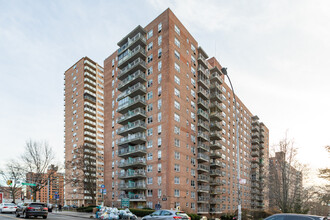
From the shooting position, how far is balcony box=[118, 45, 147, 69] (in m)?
55.1

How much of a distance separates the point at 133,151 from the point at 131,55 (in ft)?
65.1

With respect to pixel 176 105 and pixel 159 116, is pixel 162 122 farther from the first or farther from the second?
pixel 176 105

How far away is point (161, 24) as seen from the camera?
53594mm

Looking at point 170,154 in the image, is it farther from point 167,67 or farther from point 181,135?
point 167,67

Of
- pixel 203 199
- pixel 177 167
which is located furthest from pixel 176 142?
pixel 203 199

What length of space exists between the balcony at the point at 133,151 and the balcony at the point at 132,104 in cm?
795

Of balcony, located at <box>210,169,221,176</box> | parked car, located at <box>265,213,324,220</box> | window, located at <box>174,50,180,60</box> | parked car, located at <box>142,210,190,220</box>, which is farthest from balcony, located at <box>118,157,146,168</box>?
parked car, located at <box>265,213,324,220</box>

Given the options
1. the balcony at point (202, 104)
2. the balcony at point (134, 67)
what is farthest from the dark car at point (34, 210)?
the balcony at point (202, 104)

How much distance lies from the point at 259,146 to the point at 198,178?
61.6m

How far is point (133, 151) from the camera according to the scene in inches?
2013

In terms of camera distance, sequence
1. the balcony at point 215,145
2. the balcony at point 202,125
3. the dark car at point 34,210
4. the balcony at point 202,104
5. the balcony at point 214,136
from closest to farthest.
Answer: the dark car at point 34,210 < the balcony at point 202,125 < the balcony at point 202,104 < the balcony at point 214,136 < the balcony at point 215,145

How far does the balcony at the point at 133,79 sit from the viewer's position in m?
53.6

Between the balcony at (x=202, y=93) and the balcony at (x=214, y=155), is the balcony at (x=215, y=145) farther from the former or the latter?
the balcony at (x=202, y=93)

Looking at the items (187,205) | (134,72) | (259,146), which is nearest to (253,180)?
(259,146)
